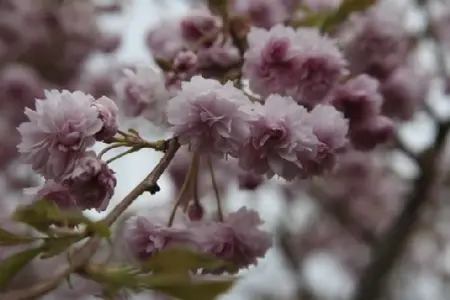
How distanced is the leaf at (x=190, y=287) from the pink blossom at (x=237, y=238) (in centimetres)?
27

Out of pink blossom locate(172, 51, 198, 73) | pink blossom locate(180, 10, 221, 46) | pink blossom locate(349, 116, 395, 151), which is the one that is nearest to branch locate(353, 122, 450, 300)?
pink blossom locate(349, 116, 395, 151)

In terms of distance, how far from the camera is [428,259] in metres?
3.93

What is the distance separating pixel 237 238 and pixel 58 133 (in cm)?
24

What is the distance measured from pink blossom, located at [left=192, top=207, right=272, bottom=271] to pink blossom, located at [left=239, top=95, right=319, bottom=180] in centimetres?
9

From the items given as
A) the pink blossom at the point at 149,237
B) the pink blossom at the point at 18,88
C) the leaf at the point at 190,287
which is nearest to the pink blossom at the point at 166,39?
the pink blossom at the point at 149,237

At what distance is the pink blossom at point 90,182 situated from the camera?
30.1 inches

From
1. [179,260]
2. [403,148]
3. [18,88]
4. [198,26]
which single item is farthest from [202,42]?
[18,88]

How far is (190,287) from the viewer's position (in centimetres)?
57

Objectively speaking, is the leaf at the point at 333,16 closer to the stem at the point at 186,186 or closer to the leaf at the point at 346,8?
the leaf at the point at 346,8

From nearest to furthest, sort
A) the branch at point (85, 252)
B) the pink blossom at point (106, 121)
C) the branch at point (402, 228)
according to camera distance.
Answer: the branch at point (85, 252) < the pink blossom at point (106, 121) < the branch at point (402, 228)

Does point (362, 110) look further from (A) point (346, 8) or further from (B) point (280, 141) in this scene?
(B) point (280, 141)

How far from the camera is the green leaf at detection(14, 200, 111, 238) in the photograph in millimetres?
632

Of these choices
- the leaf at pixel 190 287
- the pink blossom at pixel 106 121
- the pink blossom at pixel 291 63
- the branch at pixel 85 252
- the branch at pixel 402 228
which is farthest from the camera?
the branch at pixel 402 228

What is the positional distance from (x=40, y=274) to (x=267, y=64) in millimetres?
1887
